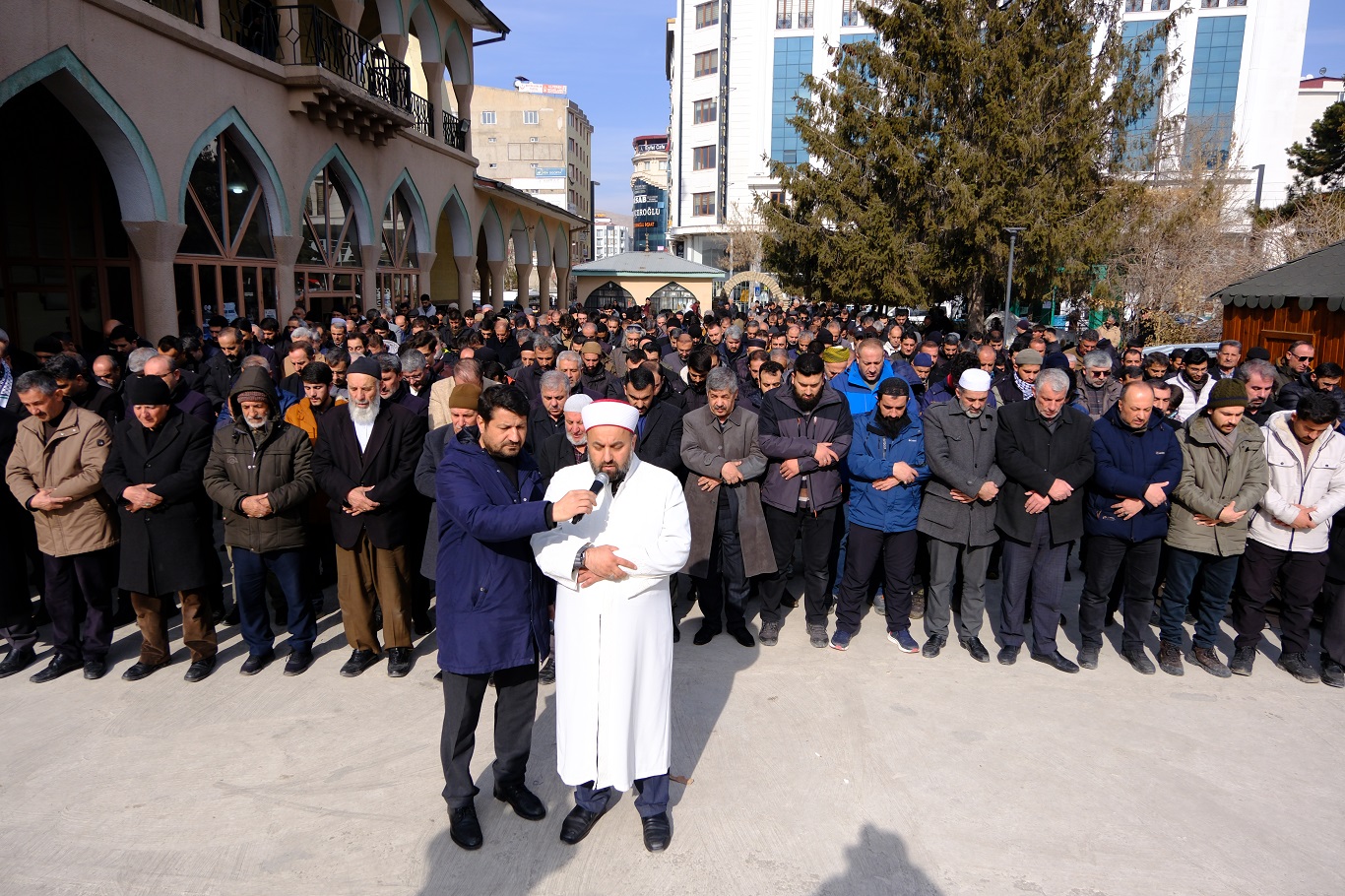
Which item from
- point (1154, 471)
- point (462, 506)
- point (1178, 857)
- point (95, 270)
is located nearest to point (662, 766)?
point (462, 506)

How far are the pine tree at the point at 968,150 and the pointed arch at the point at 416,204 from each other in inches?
344

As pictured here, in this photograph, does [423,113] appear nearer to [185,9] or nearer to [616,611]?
[185,9]

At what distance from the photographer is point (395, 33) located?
17500mm

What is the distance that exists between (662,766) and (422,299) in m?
15.8

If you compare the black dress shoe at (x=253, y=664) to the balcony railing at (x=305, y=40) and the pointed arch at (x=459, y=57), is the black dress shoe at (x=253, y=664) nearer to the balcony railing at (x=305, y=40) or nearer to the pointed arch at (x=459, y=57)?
the balcony railing at (x=305, y=40)

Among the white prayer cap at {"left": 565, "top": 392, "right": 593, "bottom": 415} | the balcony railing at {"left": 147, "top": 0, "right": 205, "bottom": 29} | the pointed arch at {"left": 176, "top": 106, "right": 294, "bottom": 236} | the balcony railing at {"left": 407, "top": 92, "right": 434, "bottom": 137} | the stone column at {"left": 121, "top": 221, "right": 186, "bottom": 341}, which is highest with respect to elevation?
the balcony railing at {"left": 407, "top": 92, "right": 434, "bottom": 137}

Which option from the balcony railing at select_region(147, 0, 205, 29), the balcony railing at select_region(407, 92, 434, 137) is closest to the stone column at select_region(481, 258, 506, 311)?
the balcony railing at select_region(407, 92, 434, 137)

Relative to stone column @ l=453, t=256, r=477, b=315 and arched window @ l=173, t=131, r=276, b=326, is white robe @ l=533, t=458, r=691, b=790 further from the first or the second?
stone column @ l=453, t=256, r=477, b=315

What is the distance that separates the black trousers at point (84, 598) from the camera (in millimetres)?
5031

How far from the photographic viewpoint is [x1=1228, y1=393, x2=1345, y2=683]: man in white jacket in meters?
5.04

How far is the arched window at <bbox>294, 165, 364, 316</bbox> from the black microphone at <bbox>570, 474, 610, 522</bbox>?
1357cm

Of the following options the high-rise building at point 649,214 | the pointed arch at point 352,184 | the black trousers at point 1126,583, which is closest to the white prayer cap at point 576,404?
the black trousers at point 1126,583

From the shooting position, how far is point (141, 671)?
507 cm

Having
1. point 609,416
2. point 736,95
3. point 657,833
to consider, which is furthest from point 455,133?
point 736,95
